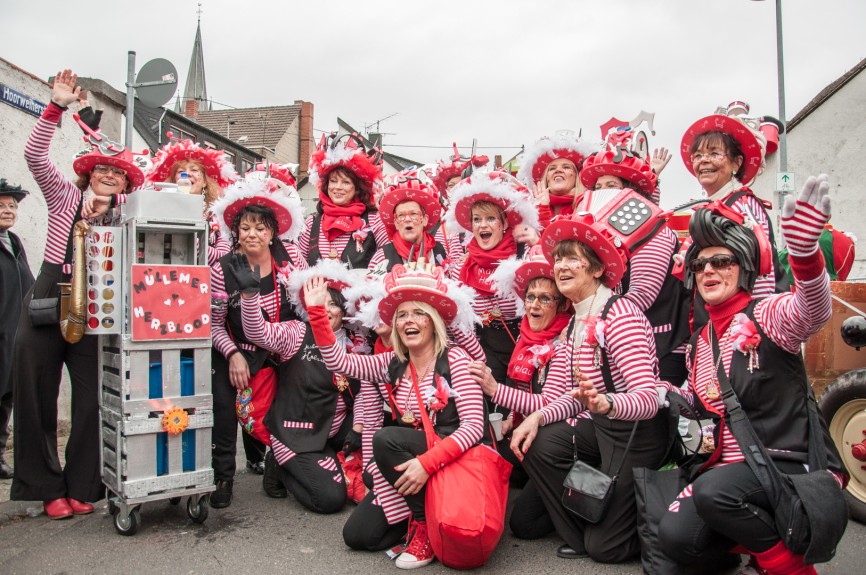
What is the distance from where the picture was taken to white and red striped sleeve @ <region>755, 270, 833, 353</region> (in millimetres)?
2627

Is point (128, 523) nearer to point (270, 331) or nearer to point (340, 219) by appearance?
point (270, 331)

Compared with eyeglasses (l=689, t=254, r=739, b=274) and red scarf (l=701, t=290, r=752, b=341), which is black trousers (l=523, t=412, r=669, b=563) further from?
eyeglasses (l=689, t=254, r=739, b=274)

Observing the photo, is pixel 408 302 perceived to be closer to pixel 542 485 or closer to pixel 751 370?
pixel 542 485

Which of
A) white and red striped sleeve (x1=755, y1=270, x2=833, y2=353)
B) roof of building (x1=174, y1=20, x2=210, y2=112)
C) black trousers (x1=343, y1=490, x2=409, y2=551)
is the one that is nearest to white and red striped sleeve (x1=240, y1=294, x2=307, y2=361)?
black trousers (x1=343, y1=490, x2=409, y2=551)

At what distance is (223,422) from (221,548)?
959mm

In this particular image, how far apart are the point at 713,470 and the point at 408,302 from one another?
1741mm

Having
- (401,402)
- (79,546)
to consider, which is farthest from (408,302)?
(79,546)

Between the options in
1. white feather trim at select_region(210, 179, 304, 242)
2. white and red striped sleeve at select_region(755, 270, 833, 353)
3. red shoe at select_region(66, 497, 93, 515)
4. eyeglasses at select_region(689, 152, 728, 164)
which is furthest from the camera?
white feather trim at select_region(210, 179, 304, 242)

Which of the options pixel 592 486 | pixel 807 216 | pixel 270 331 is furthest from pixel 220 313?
pixel 807 216

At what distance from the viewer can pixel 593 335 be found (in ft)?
11.1

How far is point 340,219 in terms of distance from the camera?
→ 17.9 ft

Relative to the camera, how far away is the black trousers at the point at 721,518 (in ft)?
A: 9.18

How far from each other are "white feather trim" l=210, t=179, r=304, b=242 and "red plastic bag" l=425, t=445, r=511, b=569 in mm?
2240

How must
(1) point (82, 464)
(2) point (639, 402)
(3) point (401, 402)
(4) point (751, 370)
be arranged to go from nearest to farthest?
(4) point (751, 370), (2) point (639, 402), (3) point (401, 402), (1) point (82, 464)
